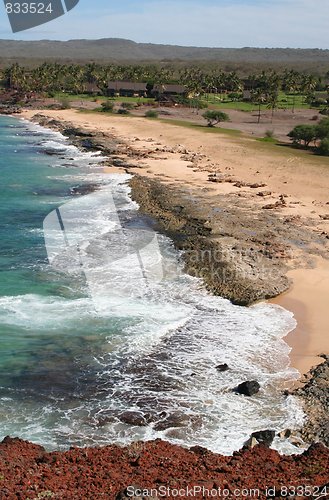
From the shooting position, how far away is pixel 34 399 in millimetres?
16250

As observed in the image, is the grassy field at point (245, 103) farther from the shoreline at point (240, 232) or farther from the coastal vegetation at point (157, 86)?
the shoreline at point (240, 232)

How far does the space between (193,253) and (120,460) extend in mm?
16145

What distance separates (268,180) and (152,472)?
114 feet

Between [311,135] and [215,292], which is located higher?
[311,135]

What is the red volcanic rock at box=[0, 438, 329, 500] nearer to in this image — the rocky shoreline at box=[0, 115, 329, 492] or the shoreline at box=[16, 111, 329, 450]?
the rocky shoreline at box=[0, 115, 329, 492]

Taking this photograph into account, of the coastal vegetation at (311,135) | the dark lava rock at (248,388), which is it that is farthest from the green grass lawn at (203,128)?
the dark lava rock at (248,388)

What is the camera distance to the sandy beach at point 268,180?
73.8 feet

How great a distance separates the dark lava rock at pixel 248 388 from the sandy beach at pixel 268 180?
7.01ft

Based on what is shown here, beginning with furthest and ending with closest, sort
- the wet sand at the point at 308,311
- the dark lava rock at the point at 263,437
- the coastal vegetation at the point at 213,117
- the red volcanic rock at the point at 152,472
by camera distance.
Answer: the coastal vegetation at the point at 213,117 < the wet sand at the point at 308,311 < the dark lava rock at the point at 263,437 < the red volcanic rock at the point at 152,472

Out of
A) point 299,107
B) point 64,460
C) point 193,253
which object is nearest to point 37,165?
point 193,253

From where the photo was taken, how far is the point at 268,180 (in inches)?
1743

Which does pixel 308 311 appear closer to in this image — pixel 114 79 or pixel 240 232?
pixel 240 232

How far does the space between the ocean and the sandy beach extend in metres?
1.28

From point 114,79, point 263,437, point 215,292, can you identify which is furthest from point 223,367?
point 114,79
